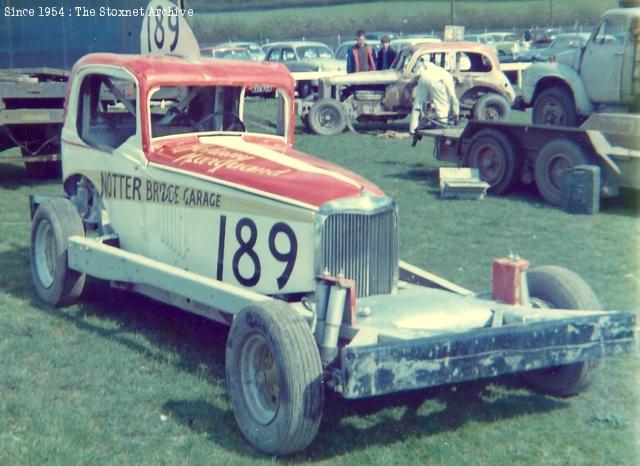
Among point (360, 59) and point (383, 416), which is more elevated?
point (360, 59)

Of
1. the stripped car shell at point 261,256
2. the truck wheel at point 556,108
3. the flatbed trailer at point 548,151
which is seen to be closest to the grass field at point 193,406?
the stripped car shell at point 261,256

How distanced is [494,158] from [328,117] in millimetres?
7064

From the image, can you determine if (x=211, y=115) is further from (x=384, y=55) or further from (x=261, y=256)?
(x=384, y=55)

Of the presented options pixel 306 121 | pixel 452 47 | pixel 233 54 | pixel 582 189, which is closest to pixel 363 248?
pixel 582 189

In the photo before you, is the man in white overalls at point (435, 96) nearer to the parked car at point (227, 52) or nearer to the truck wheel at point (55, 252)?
the truck wheel at point (55, 252)

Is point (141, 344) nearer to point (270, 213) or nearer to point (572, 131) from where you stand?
point (270, 213)

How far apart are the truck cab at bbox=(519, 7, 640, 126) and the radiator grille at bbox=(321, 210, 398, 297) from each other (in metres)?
9.80

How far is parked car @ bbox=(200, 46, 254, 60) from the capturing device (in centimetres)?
3177

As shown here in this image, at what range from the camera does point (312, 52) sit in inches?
1203

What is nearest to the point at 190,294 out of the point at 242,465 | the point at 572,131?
the point at 242,465

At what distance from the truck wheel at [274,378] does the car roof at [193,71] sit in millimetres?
2362

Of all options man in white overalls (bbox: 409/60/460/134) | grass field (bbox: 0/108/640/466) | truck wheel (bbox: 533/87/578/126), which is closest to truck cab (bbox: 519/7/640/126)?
truck wheel (bbox: 533/87/578/126)

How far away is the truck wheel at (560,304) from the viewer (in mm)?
5703

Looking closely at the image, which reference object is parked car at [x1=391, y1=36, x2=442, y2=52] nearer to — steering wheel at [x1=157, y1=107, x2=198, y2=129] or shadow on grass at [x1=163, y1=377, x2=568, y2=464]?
steering wheel at [x1=157, y1=107, x2=198, y2=129]
